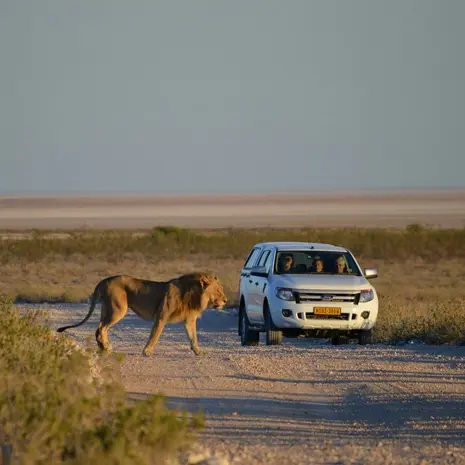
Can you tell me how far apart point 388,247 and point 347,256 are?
44.0m

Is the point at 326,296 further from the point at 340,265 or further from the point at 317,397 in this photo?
the point at 317,397

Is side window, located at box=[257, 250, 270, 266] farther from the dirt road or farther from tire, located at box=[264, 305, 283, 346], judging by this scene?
the dirt road

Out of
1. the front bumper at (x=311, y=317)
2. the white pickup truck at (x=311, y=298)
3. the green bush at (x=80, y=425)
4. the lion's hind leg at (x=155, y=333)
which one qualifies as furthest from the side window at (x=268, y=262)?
the green bush at (x=80, y=425)

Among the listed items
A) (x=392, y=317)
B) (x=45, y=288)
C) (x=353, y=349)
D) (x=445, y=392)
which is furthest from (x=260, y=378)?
(x=45, y=288)

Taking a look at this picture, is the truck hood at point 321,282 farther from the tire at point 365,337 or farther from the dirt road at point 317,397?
the dirt road at point 317,397

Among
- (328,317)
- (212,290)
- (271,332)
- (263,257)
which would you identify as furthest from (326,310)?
(212,290)

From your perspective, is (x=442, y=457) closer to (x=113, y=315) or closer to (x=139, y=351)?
(x=113, y=315)

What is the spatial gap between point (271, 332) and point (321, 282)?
1073 millimetres

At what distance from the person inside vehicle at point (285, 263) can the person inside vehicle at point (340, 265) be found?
720mm

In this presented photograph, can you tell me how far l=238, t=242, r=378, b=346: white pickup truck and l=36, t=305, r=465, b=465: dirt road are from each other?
0.42 meters

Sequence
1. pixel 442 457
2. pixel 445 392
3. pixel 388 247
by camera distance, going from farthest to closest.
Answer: pixel 388 247 < pixel 445 392 < pixel 442 457

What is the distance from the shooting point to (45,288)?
38.2 m

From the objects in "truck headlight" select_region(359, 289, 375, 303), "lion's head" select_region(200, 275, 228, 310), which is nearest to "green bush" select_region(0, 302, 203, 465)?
"lion's head" select_region(200, 275, 228, 310)

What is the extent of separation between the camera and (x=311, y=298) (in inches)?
798
